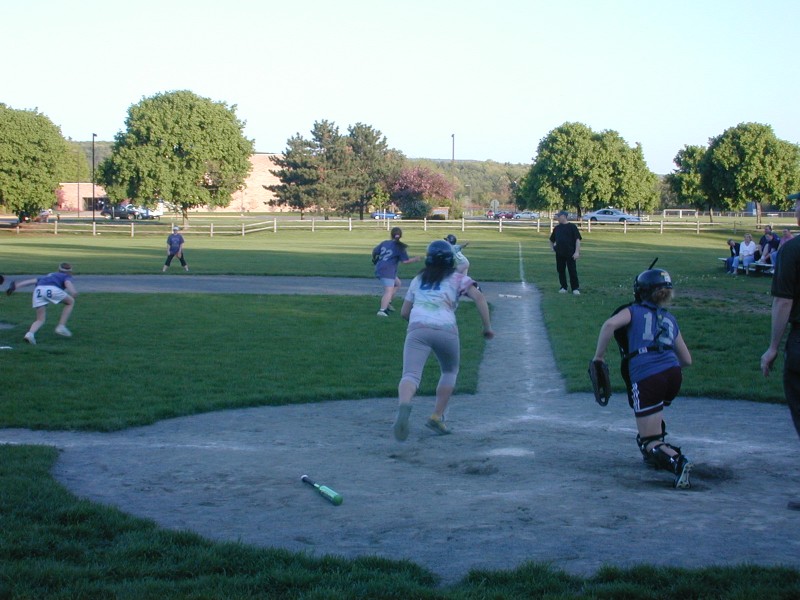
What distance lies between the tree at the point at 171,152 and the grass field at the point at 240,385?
42.5m

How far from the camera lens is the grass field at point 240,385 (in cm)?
450

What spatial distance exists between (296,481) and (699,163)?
235 feet

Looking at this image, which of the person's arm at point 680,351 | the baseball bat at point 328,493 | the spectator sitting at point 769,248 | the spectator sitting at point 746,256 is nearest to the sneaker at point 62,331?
the baseball bat at point 328,493

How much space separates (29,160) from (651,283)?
2739 inches

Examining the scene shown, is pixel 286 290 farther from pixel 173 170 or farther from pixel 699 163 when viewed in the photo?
pixel 699 163

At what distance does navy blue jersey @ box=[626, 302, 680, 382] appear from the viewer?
670 centimetres

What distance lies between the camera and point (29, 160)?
226 feet

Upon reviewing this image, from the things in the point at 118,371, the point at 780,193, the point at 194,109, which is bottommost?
the point at 118,371

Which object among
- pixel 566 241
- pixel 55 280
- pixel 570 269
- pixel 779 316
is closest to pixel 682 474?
pixel 779 316

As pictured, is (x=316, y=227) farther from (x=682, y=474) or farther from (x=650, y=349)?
(x=682, y=474)

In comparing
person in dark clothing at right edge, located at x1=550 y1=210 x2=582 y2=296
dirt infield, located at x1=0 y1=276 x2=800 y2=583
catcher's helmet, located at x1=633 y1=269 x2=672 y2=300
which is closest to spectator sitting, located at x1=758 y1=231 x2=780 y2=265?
person in dark clothing at right edge, located at x1=550 y1=210 x2=582 y2=296

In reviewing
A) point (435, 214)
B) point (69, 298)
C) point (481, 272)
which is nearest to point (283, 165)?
point (435, 214)

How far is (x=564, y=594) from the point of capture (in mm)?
4340

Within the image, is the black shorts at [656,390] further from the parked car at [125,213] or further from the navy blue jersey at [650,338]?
the parked car at [125,213]
